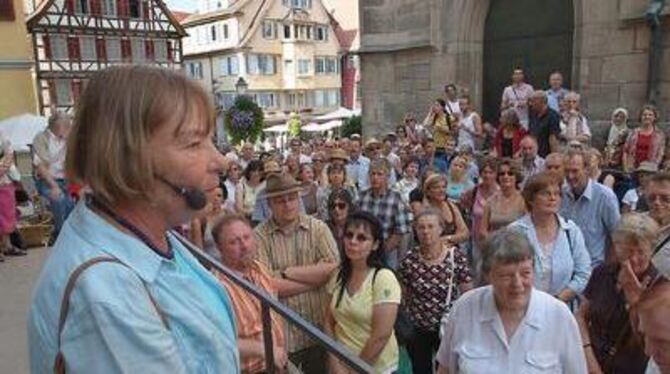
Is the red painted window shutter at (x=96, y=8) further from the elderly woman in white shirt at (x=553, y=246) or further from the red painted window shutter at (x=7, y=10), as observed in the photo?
the elderly woman in white shirt at (x=553, y=246)

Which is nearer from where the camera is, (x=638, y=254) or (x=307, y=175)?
(x=638, y=254)

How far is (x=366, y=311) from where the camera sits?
130 inches

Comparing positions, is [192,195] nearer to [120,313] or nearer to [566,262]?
[120,313]

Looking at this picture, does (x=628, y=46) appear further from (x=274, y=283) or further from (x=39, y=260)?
(x=39, y=260)

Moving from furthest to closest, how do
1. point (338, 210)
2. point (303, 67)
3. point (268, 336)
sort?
point (303, 67) < point (338, 210) < point (268, 336)

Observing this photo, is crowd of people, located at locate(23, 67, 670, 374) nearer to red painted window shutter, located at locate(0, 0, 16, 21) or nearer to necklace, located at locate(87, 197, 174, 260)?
necklace, located at locate(87, 197, 174, 260)

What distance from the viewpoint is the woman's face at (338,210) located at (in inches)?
202

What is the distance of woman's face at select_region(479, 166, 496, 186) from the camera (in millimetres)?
5143

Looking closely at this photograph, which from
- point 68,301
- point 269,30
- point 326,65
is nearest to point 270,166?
point 68,301

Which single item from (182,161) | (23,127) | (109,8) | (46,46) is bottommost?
(23,127)

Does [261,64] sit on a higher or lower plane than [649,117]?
higher

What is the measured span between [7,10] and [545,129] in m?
15.9

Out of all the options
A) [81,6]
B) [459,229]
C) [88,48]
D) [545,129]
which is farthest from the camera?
[88,48]

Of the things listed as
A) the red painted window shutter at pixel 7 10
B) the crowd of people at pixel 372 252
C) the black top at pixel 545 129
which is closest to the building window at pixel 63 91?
the red painted window shutter at pixel 7 10
